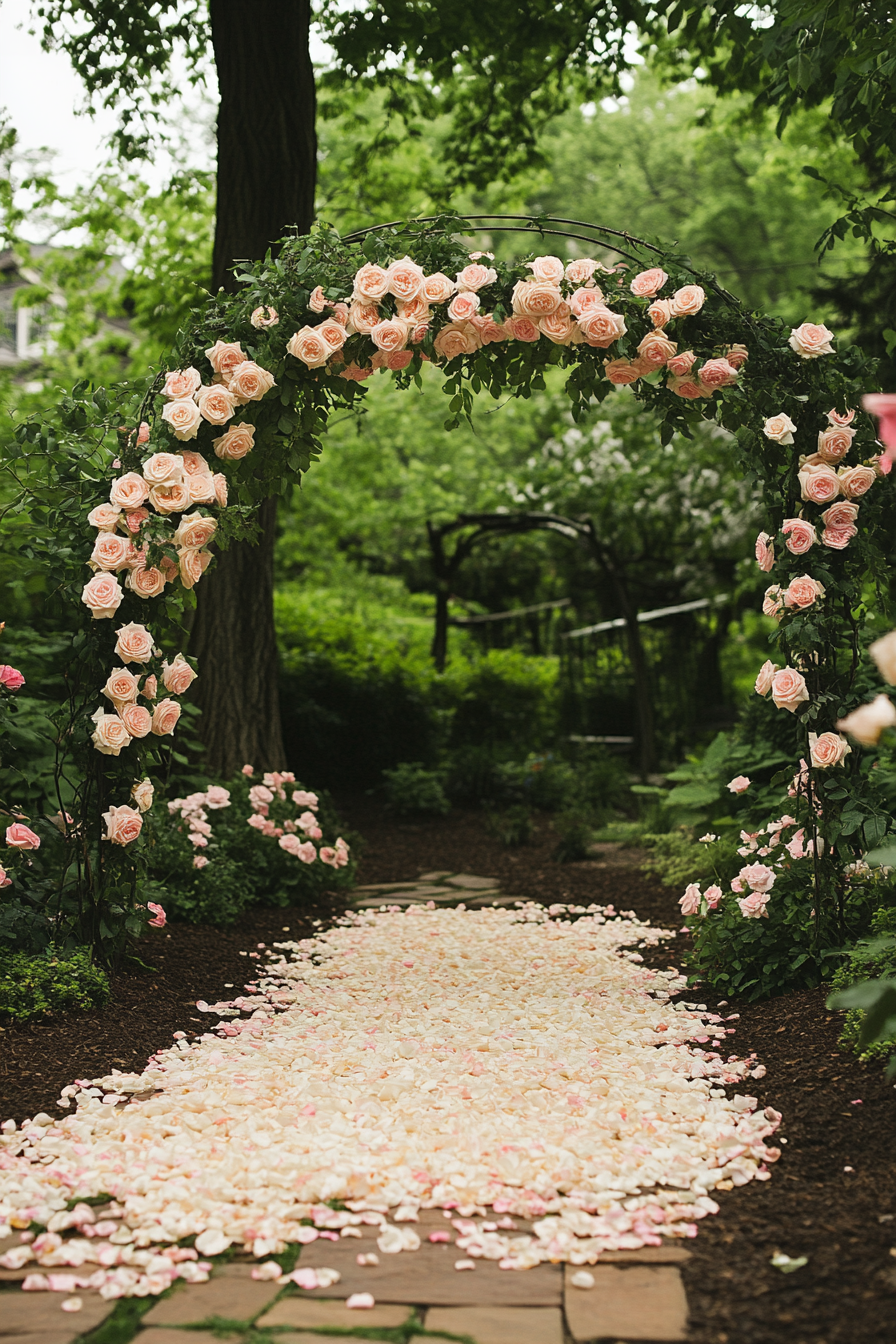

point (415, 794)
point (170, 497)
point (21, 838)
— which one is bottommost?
point (415, 794)

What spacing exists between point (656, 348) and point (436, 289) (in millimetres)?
760

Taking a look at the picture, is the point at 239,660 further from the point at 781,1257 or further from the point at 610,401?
the point at 610,401


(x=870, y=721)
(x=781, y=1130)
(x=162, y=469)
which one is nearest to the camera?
(x=870, y=721)

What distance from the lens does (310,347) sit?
3.39 m

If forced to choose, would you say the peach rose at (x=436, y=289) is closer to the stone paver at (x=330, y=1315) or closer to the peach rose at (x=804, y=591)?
the peach rose at (x=804, y=591)

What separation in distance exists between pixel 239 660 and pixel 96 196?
17.6 feet

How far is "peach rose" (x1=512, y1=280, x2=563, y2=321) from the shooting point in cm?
340

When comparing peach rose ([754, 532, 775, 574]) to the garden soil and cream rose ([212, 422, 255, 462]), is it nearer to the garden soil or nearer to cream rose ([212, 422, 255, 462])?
the garden soil

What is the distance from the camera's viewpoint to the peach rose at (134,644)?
3381 mm

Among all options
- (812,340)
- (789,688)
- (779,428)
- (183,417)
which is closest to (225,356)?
(183,417)

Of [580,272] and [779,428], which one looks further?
[580,272]

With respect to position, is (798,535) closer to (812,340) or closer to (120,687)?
(812,340)

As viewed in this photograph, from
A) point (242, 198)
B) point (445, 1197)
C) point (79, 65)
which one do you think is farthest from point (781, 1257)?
point (79, 65)

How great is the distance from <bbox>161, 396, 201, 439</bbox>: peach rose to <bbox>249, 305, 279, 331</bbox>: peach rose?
0.35m
